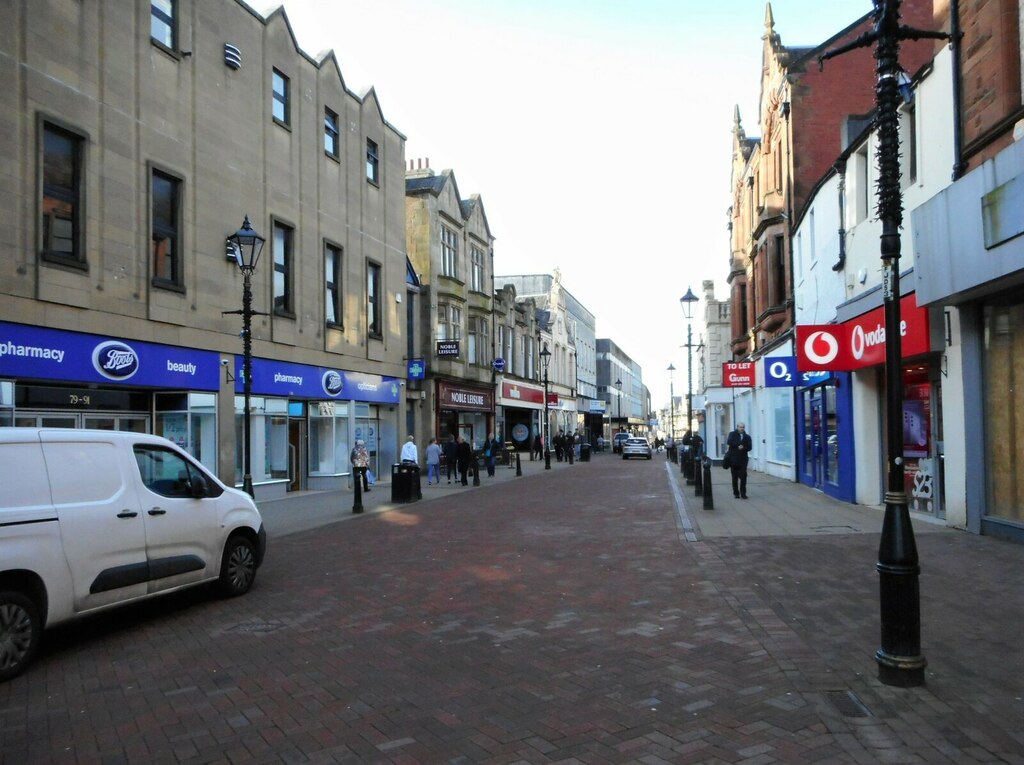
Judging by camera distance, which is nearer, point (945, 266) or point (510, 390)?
point (945, 266)

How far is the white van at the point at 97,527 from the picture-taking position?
6004 millimetres

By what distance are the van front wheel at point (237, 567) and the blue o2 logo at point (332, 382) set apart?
15.6 m

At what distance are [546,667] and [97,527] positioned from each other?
3.92m

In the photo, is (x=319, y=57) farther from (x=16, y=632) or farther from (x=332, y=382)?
(x=16, y=632)

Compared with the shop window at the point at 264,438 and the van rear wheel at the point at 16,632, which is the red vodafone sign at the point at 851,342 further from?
the shop window at the point at 264,438

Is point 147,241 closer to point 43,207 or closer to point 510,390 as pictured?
point 43,207

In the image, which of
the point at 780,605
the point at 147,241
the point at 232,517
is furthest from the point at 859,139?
the point at 147,241

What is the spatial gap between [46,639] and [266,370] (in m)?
14.8

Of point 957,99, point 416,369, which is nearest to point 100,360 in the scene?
point 957,99

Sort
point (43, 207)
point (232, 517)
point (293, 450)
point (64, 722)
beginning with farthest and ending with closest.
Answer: point (293, 450), point (43, 207), point (232, 517), point (64, 722)

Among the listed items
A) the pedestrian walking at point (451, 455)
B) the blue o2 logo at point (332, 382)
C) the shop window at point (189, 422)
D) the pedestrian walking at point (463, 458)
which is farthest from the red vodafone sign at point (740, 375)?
the shop window at point (189, 422)

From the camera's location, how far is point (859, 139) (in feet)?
49.7

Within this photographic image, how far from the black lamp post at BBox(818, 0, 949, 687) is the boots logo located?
47.1 ft

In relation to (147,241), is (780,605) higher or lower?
lower
